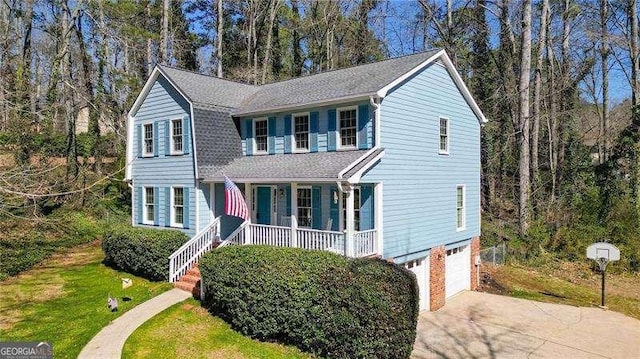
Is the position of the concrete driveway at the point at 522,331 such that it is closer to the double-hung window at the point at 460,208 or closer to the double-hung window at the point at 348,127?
the double-hung window at the point at 460,208

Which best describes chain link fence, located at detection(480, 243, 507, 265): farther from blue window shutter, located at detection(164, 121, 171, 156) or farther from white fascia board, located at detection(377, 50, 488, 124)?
blue window shutter, located at detection(164, 121, 171, 156)

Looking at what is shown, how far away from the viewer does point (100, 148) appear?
99.5 feet

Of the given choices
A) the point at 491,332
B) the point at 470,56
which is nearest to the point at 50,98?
the point at 491,332

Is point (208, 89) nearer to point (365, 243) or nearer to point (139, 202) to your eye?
point (139, 202)

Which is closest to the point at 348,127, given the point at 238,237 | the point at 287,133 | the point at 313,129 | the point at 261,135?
the point at 313,129

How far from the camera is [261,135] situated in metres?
16.9

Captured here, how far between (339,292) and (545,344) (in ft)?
21.0

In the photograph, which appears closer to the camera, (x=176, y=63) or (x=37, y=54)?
(x=176, y=63)

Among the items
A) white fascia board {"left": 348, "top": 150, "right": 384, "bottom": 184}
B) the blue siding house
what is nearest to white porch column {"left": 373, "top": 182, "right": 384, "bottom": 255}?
the blue siding house

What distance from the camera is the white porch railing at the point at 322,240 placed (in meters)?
12.7

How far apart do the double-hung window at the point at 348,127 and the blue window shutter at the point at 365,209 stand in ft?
5.22

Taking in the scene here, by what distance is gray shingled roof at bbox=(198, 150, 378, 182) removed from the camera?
1301cm

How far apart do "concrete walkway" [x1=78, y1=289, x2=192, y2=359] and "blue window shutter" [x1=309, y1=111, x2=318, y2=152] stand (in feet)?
21.1

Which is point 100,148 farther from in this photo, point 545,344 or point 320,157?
point 545,344
